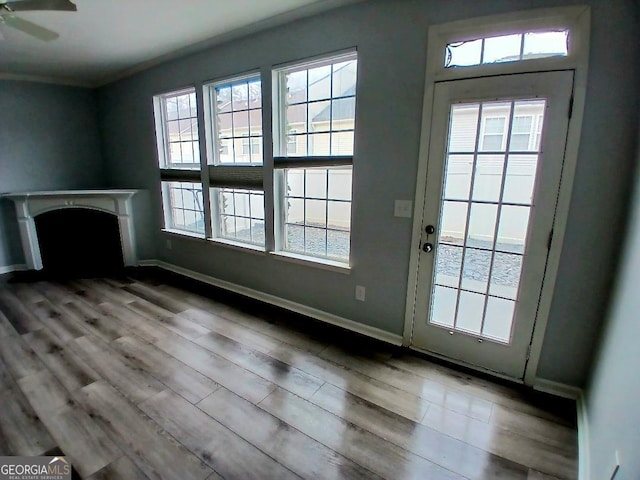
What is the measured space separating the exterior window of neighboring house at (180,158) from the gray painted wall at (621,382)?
375 centimetres

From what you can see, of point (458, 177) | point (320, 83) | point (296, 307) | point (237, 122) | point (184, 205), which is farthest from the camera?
point (184, 205)

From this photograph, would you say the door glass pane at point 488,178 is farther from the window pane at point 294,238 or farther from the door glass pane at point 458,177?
the window pane at point 294,238

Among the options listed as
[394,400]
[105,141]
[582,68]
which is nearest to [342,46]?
[582,68]

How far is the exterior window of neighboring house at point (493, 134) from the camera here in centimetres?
191

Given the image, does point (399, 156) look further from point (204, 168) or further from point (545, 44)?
point (204, 168)

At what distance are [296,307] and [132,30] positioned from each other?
2976 millimetres

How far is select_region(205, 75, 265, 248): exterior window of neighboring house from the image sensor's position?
3.13 m

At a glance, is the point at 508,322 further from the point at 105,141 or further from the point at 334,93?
the point at 105,141

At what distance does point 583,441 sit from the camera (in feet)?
5.26

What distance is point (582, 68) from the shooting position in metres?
1.66

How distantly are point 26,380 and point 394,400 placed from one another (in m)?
2.42

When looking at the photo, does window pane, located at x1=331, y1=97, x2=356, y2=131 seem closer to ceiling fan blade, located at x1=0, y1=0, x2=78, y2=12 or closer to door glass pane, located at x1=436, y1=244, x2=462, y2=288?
door glass pane, located at x1=436, y1=244, x2=462, y2=288

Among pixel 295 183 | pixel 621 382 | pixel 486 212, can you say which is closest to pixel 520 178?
pixel 486 212

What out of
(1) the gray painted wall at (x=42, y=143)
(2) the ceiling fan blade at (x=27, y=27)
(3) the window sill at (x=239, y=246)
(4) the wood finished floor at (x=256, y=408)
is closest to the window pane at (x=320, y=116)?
(3) the window sill at (x=239, y=246)
